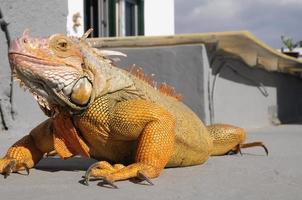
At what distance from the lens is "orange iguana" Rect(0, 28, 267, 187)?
96.9 inches

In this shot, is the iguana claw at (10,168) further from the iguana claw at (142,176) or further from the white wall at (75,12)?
the white wall at (75,12)

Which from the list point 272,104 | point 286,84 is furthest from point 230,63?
point 286,84

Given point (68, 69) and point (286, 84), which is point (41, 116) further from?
point (286, 84)

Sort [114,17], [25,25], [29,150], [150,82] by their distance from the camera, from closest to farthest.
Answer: [29,150] < [150,82] < [25,25] < [114,17]

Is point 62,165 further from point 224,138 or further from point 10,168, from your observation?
point 224,138

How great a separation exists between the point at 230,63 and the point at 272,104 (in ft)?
6.68

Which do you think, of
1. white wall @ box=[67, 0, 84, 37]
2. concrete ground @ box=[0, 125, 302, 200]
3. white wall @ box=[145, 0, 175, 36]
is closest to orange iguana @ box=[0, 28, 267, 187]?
concrete ground @ box=[0, 125, 302, 200]

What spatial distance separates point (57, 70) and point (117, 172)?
60cm

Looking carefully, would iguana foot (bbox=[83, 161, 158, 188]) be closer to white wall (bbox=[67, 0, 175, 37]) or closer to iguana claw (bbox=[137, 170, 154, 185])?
iguana claw (bbox=[137, 170, 154, 185])

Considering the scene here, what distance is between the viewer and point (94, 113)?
2639 millimetres

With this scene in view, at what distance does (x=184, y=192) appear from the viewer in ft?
7.68

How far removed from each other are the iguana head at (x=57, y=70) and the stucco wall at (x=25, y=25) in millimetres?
3499

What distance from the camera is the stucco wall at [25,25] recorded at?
5.88 m

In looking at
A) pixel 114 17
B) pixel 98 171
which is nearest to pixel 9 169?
pixel 98 171
